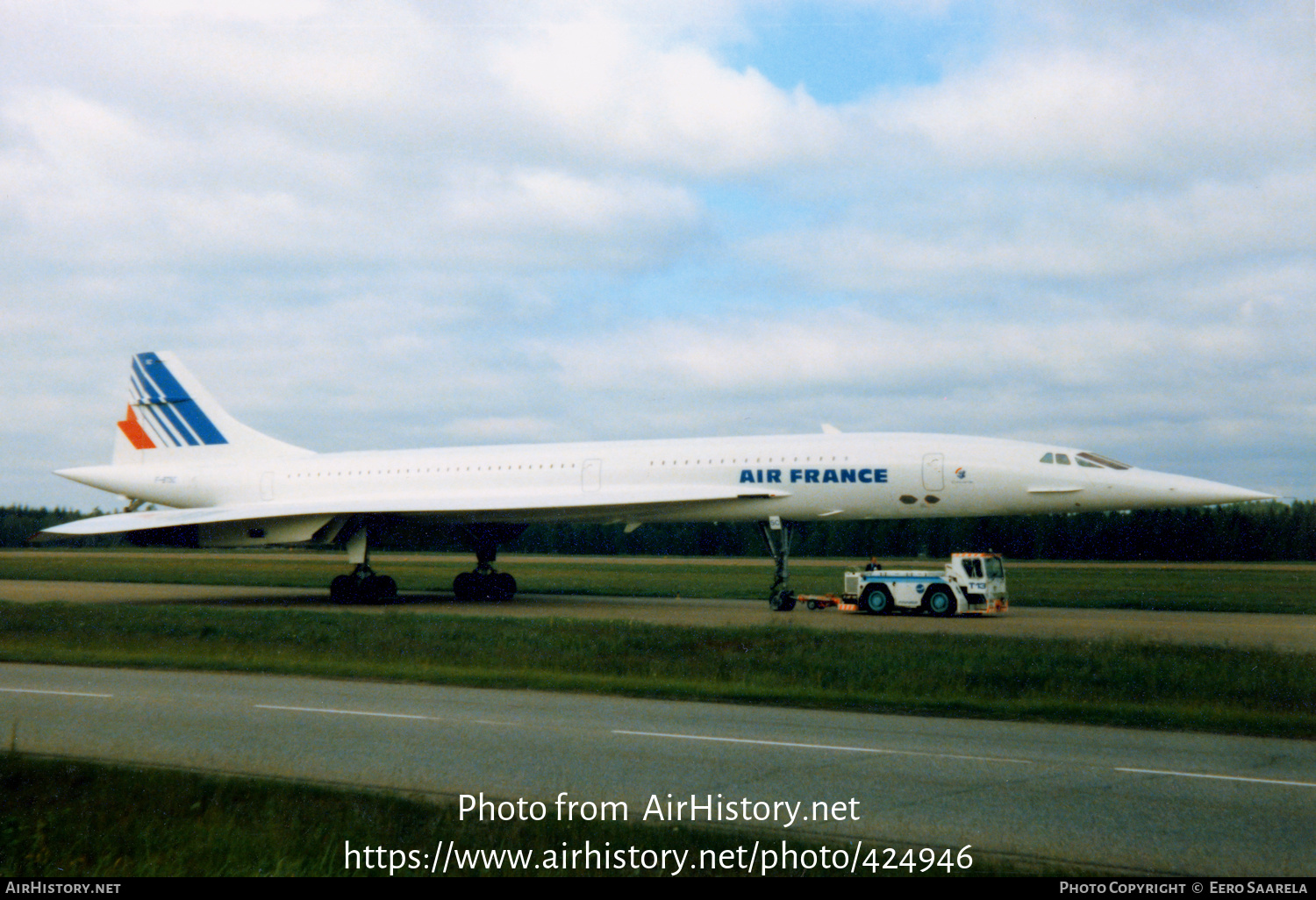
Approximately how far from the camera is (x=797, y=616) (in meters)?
23.3

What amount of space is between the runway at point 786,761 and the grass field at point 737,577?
19281 millimetres

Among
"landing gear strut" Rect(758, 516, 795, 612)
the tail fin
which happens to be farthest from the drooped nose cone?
the tail fin

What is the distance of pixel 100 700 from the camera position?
37.9ft

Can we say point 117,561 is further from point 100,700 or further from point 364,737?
point 364,737

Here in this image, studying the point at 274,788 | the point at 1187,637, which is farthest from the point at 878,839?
the point at 1187,637

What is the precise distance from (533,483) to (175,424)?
12.6 meters

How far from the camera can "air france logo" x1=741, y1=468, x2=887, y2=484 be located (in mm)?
24453

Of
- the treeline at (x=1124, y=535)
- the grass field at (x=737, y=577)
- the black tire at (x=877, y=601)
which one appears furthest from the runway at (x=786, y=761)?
the treeline at (x=1124, y=535)

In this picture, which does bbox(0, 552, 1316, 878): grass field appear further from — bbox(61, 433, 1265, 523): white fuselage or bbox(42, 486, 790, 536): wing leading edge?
bbox(61, 433, 1265, 523): white fuselage

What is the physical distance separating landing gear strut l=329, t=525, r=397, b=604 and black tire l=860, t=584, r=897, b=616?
12.5m

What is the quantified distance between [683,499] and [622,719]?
14437mm

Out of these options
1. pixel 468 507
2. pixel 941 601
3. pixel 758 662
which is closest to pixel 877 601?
pixel 941 601

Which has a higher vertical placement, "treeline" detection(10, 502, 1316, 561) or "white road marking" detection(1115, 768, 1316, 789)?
"treeline" detection(10, 502, 1316, 561)

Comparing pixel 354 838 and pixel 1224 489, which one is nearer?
pixel 354 838
